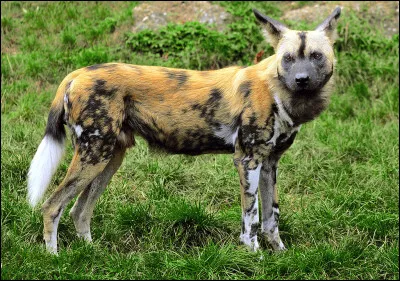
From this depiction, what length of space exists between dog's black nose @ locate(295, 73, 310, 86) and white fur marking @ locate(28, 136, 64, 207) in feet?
4.60

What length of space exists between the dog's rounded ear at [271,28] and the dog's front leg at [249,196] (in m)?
0.73

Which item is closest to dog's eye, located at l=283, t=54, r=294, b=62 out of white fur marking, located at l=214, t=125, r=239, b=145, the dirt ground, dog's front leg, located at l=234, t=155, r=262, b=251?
white fur marking, located at l=214, t=125, r=239, b=145

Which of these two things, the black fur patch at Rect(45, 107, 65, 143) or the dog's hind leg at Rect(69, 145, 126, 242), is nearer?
the black fur patch at Rect(45, 107, 65, 143)

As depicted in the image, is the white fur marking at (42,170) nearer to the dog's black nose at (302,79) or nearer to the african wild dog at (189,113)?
the african wild dog at (189,113)

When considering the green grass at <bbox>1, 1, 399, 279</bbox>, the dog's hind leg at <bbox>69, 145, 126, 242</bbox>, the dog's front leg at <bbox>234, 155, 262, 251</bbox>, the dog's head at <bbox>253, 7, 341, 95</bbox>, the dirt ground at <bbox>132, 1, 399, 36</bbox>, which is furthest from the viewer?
the dirt ground at <bbox>132, 1, 399, 36</bbox>

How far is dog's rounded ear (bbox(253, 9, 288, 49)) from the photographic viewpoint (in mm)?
3963

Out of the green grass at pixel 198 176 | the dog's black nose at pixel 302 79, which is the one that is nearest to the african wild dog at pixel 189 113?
the dog's black nose at pixel 302 79

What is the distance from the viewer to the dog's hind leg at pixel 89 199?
4.04 metres

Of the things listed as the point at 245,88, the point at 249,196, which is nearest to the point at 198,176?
the point at 249,196

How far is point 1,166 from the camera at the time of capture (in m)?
4.75

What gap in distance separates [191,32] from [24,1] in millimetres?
2018

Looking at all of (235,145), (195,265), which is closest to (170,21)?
(235,145)

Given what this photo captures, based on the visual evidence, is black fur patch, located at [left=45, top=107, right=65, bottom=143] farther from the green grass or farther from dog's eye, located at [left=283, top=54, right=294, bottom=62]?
dog's eye, located at [left=283, top=54, right=294, bottom=62]

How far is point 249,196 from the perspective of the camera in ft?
12.9
